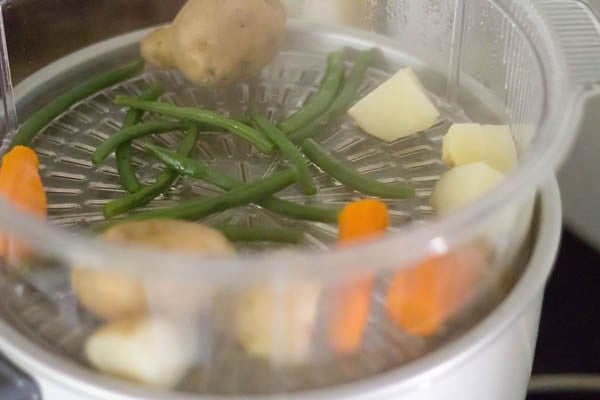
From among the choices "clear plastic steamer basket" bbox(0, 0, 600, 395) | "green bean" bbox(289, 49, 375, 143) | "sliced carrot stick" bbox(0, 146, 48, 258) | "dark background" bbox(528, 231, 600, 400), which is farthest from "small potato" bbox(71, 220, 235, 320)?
"dark background" bbox(528, 231, 600, 400)

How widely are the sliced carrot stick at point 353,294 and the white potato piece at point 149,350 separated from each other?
0.09 metres

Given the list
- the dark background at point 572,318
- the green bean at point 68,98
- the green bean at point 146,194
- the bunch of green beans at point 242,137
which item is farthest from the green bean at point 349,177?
the dark background at point 572,318

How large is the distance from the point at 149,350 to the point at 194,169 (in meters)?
0.22

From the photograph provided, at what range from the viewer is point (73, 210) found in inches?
28.7

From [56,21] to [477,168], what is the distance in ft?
1.58

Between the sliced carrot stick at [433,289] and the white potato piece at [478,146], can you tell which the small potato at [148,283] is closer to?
the sliced carrot stick at [433,289]

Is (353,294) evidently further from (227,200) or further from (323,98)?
(323,98)

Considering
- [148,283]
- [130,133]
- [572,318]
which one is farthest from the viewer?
[572,318]

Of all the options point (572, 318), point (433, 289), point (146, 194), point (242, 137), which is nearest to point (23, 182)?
point (146, 194)

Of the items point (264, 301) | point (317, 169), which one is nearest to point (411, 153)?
point (317, 169)

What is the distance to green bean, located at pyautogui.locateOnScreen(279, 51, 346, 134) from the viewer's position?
2.60 ft

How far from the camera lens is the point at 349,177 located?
2.44ft

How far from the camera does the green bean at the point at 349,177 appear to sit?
0.73m

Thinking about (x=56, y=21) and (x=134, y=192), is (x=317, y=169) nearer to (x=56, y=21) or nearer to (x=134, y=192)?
(x=134, y=192)
